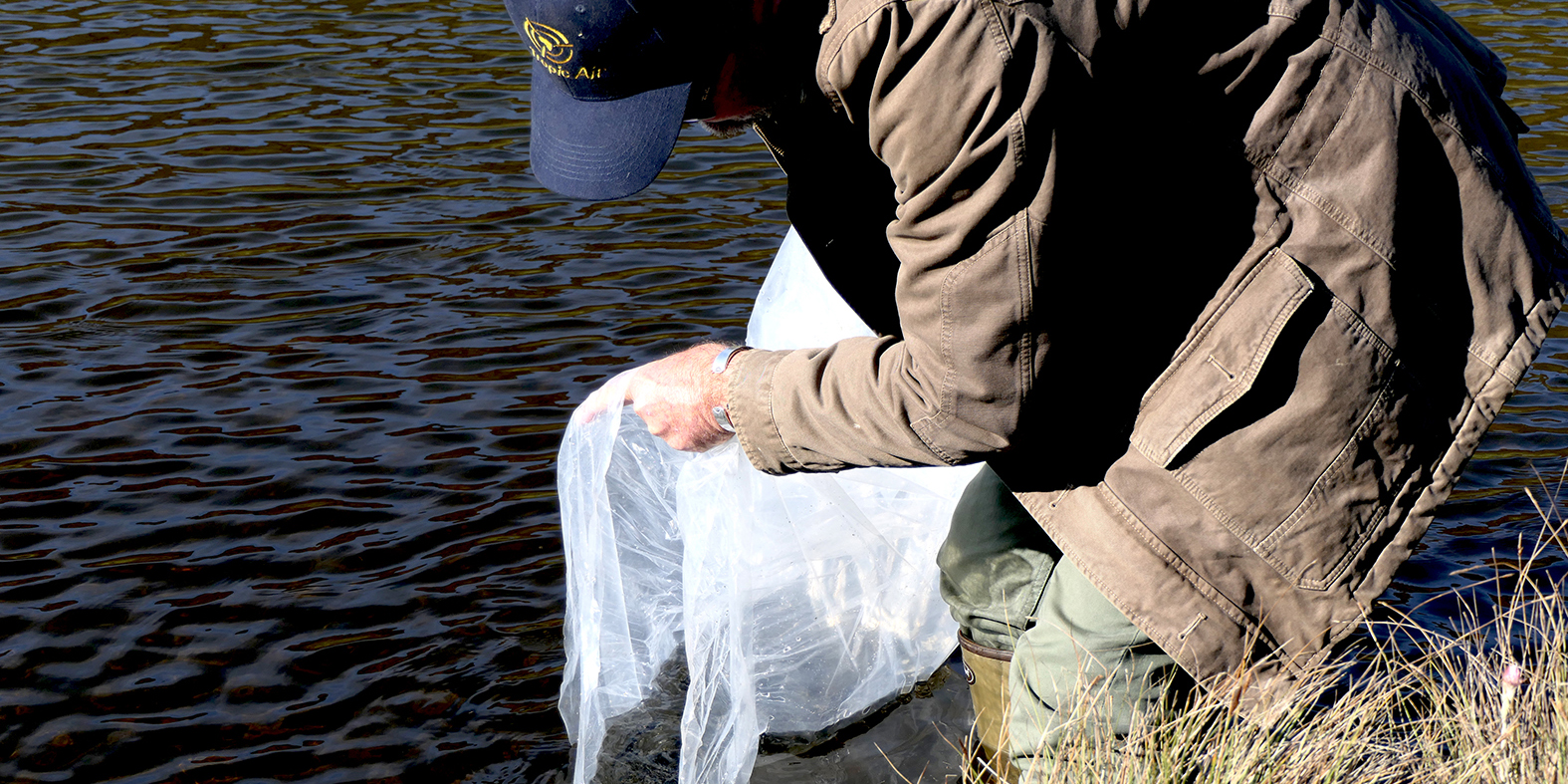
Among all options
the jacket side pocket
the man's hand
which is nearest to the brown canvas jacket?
the jacket side pocket

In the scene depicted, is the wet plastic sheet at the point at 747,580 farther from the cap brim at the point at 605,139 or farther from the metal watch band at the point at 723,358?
the cap brim at the point at 605,139

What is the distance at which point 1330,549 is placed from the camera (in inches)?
69.6

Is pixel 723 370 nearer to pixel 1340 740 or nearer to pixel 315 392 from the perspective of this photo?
pixel 1340 740

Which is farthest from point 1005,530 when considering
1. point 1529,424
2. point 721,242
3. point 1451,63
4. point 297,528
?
point 721,242

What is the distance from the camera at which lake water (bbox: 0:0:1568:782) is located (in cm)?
294

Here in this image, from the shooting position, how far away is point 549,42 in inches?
67.8

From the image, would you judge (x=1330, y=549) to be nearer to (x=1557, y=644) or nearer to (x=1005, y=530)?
(x=1557, y=644)

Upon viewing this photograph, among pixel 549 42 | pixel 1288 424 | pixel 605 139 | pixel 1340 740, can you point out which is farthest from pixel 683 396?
pixel 1340 740

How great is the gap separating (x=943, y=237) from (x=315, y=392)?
3.23 m

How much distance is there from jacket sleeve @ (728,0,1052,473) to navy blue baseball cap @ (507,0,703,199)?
24cm

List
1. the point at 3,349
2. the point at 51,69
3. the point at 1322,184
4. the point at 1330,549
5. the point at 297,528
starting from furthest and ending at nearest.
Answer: the point at 51,69 → the point at 3,349 → the point at 297,528 → the point at 1330,549 → the point at 1322,184

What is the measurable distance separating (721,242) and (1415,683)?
348cm

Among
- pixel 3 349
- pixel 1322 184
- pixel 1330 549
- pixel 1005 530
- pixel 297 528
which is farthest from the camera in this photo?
pixel 3 349

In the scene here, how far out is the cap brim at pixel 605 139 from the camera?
69.5 inches
